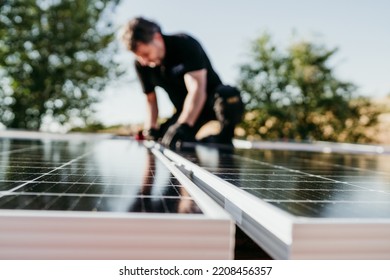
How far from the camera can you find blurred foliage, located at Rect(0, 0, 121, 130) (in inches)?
699

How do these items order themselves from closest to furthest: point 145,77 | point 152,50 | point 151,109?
point 152,50 < point 145,77 < point 151,109

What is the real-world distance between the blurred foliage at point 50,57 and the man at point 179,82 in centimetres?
1359

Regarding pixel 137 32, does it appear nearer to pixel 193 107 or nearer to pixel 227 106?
pixel 193 107

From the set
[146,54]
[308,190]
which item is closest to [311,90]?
[146,54]

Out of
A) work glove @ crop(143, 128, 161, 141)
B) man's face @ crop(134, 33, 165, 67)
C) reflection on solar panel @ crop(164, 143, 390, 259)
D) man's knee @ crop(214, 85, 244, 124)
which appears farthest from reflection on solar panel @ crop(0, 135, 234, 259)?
work glove @ crop(143, 128, 161, 141)

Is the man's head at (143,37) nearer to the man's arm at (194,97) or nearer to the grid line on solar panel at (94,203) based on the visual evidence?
the man's arm at (194,97)

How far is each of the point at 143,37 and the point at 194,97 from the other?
0.96m

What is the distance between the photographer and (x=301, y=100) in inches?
940

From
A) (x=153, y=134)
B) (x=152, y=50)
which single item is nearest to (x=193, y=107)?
(x=152, y=50)

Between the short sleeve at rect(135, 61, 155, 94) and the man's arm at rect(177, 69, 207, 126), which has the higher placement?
the short sleeve at rect(135, 61, 155, 94)

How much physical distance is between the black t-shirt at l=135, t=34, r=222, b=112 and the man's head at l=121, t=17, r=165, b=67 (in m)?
0.33

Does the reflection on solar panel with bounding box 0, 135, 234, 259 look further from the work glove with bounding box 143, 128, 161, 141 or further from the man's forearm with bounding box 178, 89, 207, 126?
the work glove with bounding box 143, 128, 161, 141

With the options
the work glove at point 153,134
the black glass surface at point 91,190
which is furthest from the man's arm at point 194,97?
the black glass surface at point 91,190
